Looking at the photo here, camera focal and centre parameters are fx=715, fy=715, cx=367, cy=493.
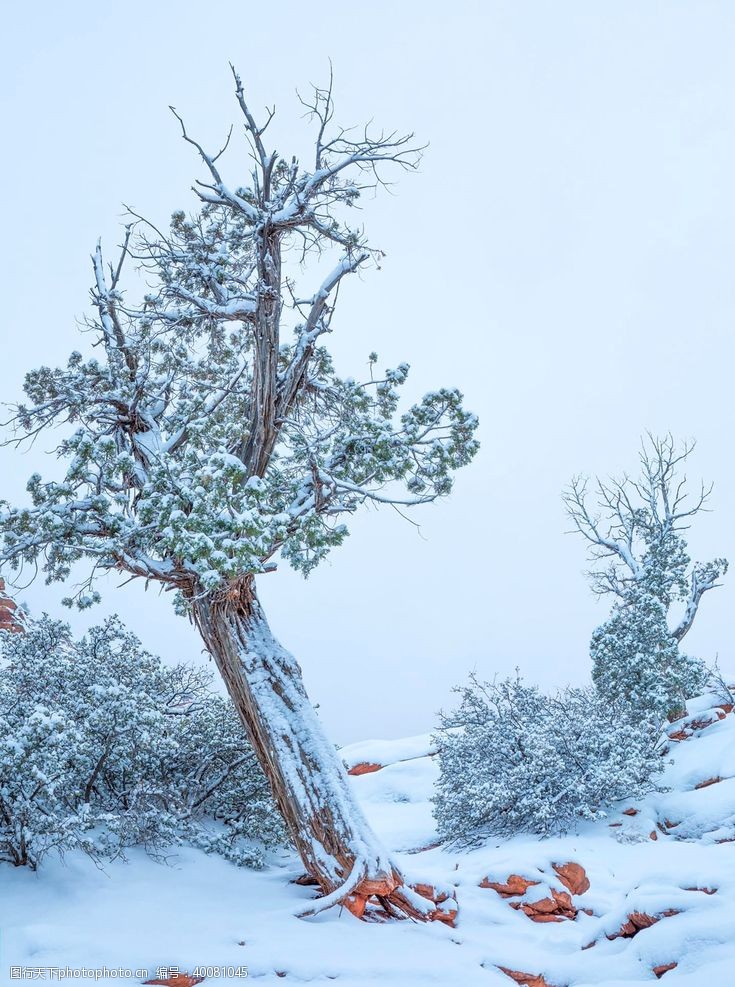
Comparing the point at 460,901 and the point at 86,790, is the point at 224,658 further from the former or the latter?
the point at 460,901

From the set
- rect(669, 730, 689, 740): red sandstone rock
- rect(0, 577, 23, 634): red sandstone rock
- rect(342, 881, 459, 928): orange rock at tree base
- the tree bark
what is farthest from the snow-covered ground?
rect(669, 730, 689, 740): red sandstone rock

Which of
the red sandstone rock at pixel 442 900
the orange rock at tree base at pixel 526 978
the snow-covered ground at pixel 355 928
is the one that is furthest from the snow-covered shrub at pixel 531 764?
the orange rock at tree base at pixel 526 978

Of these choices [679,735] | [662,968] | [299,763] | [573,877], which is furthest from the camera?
[679,735]

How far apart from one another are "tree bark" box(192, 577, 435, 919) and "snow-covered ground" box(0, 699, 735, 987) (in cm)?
32

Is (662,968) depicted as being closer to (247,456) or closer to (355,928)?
(355,928)

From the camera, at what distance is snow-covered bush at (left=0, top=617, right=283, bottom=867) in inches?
287

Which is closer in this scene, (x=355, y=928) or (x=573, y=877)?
(x=355, y=928)

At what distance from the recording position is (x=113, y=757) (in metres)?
9.05

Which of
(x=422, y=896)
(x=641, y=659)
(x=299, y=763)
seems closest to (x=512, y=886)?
(x=422, y=896)

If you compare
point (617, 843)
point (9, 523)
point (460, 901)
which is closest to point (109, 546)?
point (9, 523)

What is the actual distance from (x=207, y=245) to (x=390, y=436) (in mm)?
4152

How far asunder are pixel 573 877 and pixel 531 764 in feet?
10.8

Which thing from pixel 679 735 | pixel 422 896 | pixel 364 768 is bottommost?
pixel 422 896

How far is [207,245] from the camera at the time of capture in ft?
33.8
